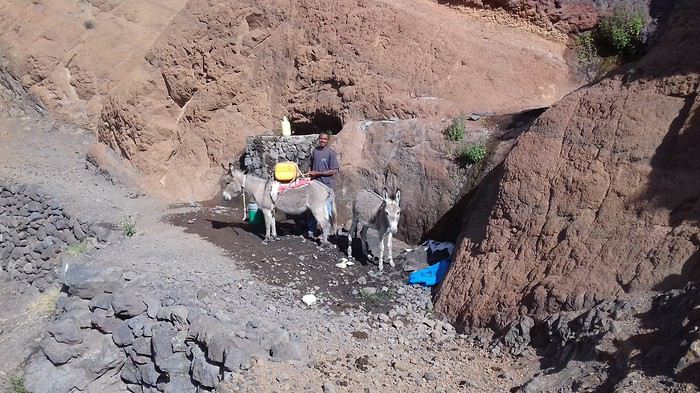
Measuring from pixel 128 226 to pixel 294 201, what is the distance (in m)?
3.41

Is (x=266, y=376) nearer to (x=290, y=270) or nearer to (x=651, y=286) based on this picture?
(x=290, y=270)

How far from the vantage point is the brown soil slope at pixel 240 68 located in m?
12.0

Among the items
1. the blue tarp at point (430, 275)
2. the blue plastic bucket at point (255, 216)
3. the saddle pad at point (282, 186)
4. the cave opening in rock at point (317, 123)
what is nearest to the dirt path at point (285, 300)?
the blue tarp at point (430, 275)

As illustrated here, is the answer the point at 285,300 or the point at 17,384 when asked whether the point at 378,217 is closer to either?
the point at 285,300

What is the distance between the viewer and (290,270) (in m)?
8.97

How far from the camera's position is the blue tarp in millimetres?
8227

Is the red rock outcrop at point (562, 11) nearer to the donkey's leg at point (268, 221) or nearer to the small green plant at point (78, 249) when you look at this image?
the donkey's leg at point (268, 221)

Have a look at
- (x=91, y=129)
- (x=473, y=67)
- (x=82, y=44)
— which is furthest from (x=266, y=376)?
(x=82, y=44)

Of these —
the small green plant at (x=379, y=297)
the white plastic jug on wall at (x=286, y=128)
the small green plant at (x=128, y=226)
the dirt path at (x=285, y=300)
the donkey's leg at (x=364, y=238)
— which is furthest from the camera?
the white plastic jug on wall at (x=286, y=128)

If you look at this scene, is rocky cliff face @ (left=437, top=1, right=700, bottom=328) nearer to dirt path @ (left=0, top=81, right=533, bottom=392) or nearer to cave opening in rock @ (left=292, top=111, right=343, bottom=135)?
dirt path @ (left=0, top=81, right=533, bottom=392)

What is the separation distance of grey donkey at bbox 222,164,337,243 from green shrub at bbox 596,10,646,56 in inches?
277

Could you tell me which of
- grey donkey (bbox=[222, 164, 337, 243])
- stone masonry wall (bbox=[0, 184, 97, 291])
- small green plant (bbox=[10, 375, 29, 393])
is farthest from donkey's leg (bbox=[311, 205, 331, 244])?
stone masonry wall (bbox=[0, 184, 97, 291])

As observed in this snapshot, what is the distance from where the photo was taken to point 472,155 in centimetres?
944

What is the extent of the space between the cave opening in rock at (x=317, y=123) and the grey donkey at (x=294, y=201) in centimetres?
312
